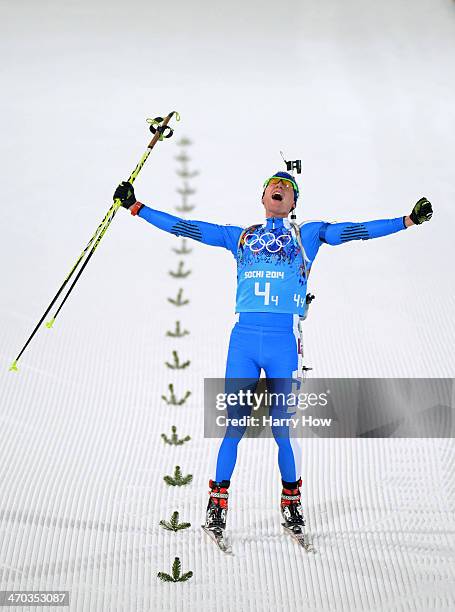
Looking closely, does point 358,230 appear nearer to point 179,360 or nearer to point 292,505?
point 292,505

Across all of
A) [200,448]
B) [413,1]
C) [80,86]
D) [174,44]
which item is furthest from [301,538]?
[413,1]

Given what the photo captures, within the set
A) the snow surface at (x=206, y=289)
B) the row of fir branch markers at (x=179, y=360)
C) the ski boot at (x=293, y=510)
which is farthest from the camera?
the ski boot at (x=293, y=510)

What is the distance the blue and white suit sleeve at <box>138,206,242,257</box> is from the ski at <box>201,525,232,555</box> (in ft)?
3.24

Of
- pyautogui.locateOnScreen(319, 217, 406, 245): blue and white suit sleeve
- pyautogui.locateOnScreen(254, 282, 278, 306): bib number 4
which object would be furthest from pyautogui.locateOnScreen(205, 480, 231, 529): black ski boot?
pyautogui.locateOnScreen(319, 217, 406, 245): blue and white suit sleeve

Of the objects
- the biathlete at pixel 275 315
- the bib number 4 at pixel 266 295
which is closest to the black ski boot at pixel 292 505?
the biathlete at pixel 275 315

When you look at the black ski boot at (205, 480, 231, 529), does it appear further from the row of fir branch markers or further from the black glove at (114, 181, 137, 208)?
the black glove at (114, 181, 137, 208)

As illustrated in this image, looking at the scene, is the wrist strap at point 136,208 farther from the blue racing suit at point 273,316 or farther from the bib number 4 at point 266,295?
the bib number 4 at point 266,295

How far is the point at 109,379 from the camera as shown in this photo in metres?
4.25

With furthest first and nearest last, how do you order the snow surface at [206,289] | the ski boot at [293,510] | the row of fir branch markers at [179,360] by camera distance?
1. the ski boot at [293,510]
2. the snow surface at [206,289]
3. the row of fir branch markers at [179,360]

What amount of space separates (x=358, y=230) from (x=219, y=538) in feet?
3.83

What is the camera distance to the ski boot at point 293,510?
2.86m

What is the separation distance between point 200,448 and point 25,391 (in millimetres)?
1008

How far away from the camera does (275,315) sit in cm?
282

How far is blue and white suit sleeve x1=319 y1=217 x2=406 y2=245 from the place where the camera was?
277cm
